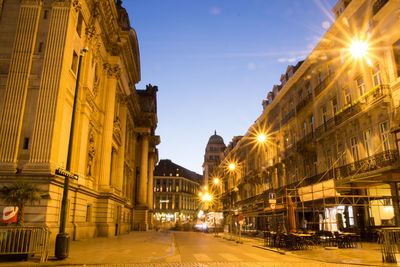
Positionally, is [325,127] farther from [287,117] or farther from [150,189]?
[150,189]

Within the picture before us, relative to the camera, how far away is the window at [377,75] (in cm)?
1998

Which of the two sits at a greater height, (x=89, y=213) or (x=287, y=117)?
(x=287, y=117)

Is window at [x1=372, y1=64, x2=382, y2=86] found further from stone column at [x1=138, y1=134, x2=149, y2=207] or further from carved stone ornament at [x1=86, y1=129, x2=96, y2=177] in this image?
stone column at [x1=138, y1=134, x2=149, y2=207]

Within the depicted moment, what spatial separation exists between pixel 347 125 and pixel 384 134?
373 centimetres

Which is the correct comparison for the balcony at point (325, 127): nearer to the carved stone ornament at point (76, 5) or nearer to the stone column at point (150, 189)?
the carved stone ornament at point (76, 5)

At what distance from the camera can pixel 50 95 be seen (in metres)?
17.0

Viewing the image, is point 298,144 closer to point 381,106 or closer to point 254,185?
point 381,106

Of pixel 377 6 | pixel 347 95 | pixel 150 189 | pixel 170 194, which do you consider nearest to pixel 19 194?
pixel 347 95

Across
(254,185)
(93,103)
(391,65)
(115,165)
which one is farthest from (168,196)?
(391,65)

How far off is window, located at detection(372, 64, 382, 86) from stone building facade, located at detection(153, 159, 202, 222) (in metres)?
126

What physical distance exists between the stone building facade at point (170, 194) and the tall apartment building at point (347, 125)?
111 metres

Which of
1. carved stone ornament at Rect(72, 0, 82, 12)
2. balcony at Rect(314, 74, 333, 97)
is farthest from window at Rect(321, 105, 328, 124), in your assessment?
carved stone ornament at Rect(72, 0, 82, 12)

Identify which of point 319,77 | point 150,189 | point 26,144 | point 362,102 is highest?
point 319,77

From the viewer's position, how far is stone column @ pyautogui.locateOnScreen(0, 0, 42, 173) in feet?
52.4
